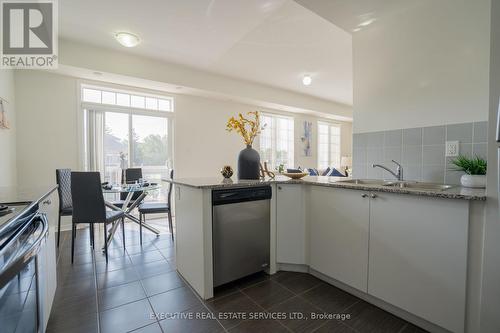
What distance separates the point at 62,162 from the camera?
3.51 metres

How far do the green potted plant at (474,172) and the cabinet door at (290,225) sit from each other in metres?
1.12

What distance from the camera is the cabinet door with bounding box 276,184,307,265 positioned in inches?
81.3

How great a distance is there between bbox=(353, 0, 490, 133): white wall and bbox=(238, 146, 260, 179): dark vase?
45.8 inches

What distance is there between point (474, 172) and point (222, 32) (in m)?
2.90

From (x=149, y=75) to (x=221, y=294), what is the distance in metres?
3.44

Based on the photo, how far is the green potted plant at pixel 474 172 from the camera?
1.43 meters

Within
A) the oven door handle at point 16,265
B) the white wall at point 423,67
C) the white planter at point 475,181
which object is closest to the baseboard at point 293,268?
the white planter at point 475,181

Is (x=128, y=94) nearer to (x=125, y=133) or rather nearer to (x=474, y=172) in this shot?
(x=125, y=133)

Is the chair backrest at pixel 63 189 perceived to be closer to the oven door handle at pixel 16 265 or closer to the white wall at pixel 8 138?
the white wall at pixel 8 138

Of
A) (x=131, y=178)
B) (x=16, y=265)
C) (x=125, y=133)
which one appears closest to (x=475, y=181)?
Answer: (x=16, y=265)

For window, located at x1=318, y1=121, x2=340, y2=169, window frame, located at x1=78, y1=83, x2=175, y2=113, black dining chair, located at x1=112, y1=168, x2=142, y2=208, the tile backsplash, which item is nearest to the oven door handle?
the tile backsplash

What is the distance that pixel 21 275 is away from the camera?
847mm

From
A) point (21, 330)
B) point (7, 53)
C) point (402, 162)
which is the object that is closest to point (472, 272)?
point (402, 162)

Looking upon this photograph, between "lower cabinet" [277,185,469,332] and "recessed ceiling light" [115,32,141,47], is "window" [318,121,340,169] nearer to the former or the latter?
"lower cabinet" [277,185,469,332]
